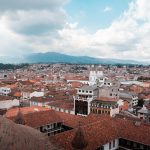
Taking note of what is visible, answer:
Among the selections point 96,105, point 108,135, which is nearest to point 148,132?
point 108,135

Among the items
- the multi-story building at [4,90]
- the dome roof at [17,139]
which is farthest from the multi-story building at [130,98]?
the dome roof at [17,139]

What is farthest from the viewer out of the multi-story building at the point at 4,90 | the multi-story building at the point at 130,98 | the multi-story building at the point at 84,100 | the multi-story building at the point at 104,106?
the multi-story building at the point at 4,90

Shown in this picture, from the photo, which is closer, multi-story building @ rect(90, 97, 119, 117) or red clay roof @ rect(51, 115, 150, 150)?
red clay roof @ rect(51, 115, 150, 150)

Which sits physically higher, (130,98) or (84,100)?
(84,100)

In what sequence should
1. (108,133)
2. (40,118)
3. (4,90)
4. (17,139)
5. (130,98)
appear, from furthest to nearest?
(4,90) < (130,98) < (40,118) < (108,133) < (17,139)

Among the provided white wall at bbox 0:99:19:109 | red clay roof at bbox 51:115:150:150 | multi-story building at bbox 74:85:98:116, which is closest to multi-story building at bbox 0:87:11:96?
white wall at bbox 0:99:19:109

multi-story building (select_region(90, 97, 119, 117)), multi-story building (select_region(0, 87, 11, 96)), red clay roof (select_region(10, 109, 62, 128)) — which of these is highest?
red clay roof (select_region(10, 109, 62, 128))

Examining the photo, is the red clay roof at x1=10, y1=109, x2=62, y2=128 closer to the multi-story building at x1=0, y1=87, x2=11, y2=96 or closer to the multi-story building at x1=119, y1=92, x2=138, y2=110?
the multi-story building at x1=119, y1=92, x2=138, y2=110

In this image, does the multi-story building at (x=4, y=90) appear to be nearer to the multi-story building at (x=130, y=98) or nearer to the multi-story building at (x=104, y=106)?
the multi-story building at (x=130, y=98)

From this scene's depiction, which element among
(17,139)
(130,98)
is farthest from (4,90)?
(17,139)

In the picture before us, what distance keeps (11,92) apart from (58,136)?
72.8 m

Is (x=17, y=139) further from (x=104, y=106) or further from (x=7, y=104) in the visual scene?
(x=7, y=104)

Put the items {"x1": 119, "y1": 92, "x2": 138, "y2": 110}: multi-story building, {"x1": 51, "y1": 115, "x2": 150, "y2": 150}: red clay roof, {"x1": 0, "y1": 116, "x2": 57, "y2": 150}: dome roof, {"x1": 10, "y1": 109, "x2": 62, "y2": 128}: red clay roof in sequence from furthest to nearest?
{"x1": 119, "y1": 92, "x2": 138, "y2": 110}: multi-story building
{"x1": 10, "y1": 109, "x2": 62, "y2": 128}: red clay roof
{"x1": 51, "y1": 115, "x2": 150, "y2": 150}: red clay roof
{"x1": 0, "y1": 116, "x2": 57, "y2": 150}: dome roof

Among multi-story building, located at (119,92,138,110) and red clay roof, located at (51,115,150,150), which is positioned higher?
red clay roof, located at (51,115,150,150)
